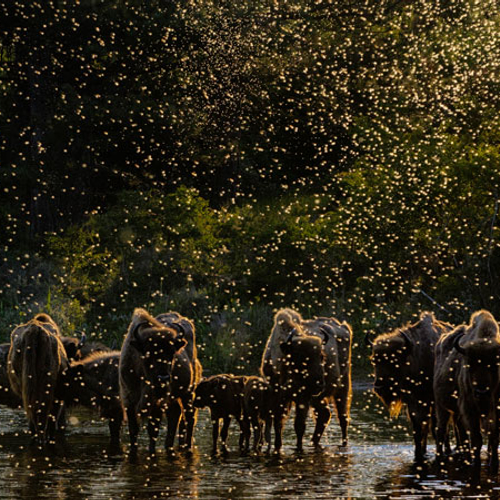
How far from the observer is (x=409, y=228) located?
100 feet

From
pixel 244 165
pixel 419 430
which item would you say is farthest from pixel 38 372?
pixel 244 165

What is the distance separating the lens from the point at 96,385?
17.4 meters

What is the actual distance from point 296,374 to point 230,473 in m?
3.01

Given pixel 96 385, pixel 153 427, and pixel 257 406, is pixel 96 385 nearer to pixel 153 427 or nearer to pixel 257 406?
pixel 153 427

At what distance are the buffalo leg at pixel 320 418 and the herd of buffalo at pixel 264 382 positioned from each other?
15 millimetres

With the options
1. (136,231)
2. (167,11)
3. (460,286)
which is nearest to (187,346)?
(460,286)

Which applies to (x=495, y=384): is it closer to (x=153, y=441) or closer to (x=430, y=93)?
(x=153, y=441)

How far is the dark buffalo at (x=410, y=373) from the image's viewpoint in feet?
49.6

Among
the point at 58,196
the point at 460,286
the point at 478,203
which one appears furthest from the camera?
the point at 58,196

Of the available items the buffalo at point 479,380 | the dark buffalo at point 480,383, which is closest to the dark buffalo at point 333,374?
the buffalo at point 479,380

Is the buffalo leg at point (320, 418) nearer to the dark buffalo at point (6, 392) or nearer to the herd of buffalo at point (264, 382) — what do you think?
the herd of buffalo at point (264, 382)

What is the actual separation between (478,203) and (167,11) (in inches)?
554

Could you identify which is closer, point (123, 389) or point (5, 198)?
point (123, 389)

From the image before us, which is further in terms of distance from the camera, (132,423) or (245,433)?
(245,433)
